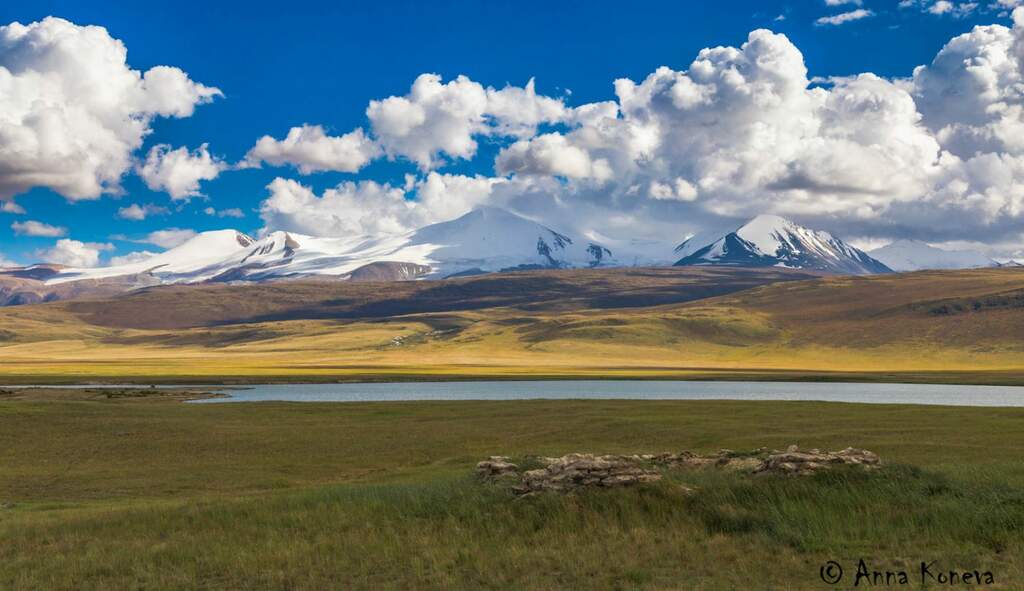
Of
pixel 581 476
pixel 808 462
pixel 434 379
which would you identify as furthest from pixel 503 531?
pixel 434 379

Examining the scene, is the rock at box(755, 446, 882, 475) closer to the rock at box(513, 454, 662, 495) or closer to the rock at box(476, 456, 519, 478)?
the rock at box(513, 454, 662, 495)

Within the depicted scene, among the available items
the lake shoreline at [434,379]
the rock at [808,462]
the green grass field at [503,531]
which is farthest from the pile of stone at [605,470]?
the lake shoreline at [434,379]

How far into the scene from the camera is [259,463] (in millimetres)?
46219

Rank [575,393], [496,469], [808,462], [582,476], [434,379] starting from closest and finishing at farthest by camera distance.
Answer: [582,476], [808,462], [496,469], [575,393], [434,379]

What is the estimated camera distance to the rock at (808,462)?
1020 inches

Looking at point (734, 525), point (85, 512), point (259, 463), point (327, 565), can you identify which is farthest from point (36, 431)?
point (734, 525)

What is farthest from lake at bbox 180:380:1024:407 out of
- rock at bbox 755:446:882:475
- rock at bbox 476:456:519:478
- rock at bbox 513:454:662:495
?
rock at bbox 755:446:882:475

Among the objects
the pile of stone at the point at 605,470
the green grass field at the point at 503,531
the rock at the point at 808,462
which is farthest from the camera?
the rock at the point at 808,462

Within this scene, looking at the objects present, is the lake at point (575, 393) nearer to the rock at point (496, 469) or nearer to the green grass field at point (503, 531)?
the green grass field at point (503, 531)

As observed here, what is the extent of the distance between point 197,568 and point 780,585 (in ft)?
43.4

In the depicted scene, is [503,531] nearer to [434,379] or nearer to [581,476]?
[581,476]

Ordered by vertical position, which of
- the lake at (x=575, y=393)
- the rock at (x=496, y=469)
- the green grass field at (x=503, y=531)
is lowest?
the lake at (x=575, y=393)

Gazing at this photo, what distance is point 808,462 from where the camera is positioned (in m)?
26.2

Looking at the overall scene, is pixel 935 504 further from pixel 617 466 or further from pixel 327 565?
pixel 327 565
